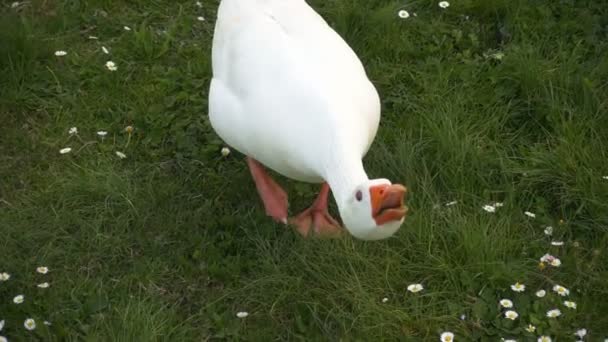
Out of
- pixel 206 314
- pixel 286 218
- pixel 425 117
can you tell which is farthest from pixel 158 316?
pixel 425 117

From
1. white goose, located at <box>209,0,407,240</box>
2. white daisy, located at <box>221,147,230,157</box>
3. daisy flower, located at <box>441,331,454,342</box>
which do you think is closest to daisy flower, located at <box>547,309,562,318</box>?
daisy flower, located at <box>441,331,454,342</box>

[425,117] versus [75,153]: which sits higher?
[425,117]

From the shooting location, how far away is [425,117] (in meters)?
4.21

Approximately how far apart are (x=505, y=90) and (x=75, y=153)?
2.28 meters

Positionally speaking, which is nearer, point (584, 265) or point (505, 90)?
point (584, 265)

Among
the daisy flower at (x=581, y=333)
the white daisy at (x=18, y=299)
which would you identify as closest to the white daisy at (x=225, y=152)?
the white daisy at (x=18, y=299)

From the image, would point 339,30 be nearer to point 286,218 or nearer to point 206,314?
point 286,218

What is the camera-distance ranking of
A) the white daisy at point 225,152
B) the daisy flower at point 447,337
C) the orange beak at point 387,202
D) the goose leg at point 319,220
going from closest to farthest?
the orange beak at point 387,202
the daisy flower at point 447,337
the goose leg at point 319,220
the white daisy at point 225,152

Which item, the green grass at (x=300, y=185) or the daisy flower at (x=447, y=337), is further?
the green grass at (x=300, y=185)

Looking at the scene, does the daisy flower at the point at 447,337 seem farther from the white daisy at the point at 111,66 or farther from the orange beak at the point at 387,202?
the white daisy at the point at 111,66

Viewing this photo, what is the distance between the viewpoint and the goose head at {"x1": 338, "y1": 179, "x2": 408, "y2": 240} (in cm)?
270

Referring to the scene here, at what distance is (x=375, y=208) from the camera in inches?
107

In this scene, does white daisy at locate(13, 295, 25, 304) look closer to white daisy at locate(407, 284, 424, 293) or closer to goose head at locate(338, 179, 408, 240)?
goose head at locate(338, 179, 408, 240)

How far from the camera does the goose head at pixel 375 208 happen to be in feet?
8.87
